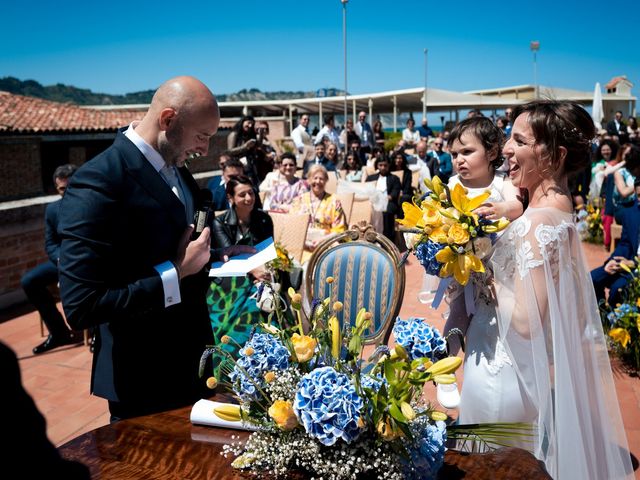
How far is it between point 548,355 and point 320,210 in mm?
4225

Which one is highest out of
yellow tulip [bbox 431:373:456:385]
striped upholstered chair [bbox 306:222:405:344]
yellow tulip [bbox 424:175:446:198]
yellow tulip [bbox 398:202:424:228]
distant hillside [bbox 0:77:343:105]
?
distant hillside [bbox 0:77:343:105]

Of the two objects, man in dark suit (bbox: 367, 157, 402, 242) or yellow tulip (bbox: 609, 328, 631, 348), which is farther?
man in dark suit (bbox: 367, 157, 402, 242)

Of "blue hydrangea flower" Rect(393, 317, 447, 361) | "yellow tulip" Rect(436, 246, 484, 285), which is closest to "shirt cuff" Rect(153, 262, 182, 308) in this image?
"blue hydrangea flower" Rect(393, 317, 447, 361)

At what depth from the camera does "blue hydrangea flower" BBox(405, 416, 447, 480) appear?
1175 millimetres

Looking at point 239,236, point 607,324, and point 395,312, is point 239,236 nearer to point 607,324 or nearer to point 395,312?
point 395,312

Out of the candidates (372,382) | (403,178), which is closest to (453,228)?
(372,382)

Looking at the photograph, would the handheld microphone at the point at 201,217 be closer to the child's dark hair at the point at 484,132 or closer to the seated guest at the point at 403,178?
the child's dark hair at the point at 484,132

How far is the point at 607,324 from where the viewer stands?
14.6ft

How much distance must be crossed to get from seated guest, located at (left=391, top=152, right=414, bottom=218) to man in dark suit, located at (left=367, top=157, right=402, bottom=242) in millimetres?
135

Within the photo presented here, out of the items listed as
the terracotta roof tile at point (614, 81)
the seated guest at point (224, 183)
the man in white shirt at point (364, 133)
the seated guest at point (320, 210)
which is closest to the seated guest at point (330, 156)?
the seated guest at point (224, 183)

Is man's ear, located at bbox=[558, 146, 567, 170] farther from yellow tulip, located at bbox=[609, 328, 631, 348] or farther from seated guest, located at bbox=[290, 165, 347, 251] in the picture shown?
seated guest, located at bbox=[290, 165, 347, 251]

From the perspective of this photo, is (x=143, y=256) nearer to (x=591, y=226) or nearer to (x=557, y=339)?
(x=557, y=339)

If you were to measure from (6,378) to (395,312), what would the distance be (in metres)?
2.44

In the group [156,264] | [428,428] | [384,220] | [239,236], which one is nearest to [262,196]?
[384,220]
